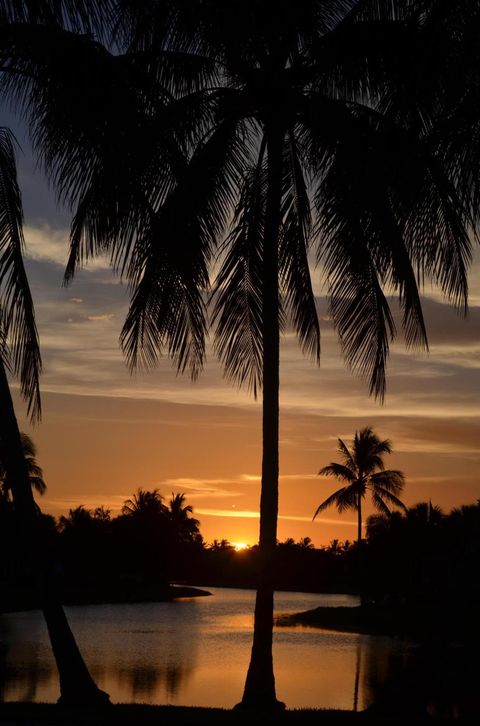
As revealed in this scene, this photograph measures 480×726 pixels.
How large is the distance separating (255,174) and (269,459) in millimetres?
4422

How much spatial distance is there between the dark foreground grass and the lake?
0.44 meters

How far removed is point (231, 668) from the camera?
25312 mm

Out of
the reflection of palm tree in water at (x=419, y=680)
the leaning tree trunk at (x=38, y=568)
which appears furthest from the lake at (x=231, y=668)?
the leaning tree trunk at (x=38, y=568)

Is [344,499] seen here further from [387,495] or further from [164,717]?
[164,717]

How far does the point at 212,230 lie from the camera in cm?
1431

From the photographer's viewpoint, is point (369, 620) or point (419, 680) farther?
point (369, 620)

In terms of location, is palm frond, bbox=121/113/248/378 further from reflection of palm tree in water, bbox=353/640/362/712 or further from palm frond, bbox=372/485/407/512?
palm frond, bbox=372/485/407/512

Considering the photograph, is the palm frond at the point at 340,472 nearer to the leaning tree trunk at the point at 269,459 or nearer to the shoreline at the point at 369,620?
the shoreline at the point at 369,620

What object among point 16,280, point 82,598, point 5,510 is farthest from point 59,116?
point 82,598

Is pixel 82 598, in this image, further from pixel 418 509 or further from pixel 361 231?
pixel 361 231

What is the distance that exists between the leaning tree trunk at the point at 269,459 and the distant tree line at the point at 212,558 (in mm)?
563

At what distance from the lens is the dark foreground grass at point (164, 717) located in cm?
1080

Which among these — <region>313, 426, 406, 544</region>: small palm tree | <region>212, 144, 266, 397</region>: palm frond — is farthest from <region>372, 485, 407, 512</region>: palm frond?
<region>212, 144, 266, 397</region>: palm frond

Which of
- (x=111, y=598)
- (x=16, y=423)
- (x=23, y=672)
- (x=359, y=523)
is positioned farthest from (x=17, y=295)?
(x=111, y=598)
